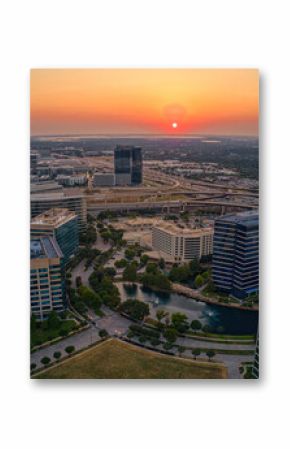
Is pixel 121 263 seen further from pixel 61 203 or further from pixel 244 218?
pixel 244 218

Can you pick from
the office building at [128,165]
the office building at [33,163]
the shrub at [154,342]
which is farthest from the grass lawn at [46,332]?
the office building at [128,165]

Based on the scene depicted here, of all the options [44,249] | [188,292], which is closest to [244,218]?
[188,292]

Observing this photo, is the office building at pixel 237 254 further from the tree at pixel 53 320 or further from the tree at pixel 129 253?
the tree at pixel 53 320

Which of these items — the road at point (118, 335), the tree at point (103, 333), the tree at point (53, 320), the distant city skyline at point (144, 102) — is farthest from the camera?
the tree at point (103, 333)

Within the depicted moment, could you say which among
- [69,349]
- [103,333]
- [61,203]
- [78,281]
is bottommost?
[69,349]

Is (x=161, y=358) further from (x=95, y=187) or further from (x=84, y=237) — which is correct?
(x=95, y=187)
